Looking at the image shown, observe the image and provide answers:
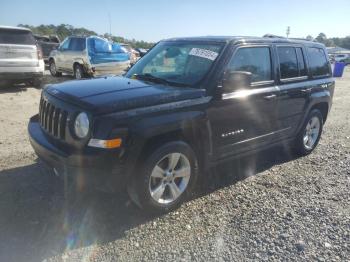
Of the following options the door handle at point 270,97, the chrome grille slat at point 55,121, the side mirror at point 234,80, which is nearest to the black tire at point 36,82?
the chrome grille slat at point 55,121

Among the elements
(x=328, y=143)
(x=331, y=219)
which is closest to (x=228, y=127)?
(x=331, y=219)

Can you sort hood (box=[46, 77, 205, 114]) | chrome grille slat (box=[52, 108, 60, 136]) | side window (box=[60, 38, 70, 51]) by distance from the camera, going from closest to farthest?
hood (box=[46, 77, 205, 114]) < chrome grille slat (box=[52, 108, 60, 136]) < side window (box=[60, 38, 70, 51])

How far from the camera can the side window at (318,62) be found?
5782mm

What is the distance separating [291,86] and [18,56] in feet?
28.0

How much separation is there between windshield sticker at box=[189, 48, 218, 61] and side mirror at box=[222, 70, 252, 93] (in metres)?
0.26

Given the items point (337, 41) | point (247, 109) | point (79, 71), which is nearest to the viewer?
point (247, 109)

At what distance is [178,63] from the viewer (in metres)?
4.55

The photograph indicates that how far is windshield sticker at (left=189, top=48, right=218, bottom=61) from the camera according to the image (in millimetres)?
4223

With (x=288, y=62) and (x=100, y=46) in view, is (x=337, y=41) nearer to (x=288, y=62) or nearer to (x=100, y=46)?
(x=100, y=46)

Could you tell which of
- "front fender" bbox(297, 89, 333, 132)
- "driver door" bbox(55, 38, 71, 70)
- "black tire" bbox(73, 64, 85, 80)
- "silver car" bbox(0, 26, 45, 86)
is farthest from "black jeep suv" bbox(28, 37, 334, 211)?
"driver door" bbox(55, 38, 71, 70)

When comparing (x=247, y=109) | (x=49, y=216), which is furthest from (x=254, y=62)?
(x=49, y=216)

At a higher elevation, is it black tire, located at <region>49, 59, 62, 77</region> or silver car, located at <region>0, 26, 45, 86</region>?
silver car, located at <region>0, 26, 45, 86</region>

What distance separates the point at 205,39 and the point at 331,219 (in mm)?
2627

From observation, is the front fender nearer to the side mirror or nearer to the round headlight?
the side mirror
